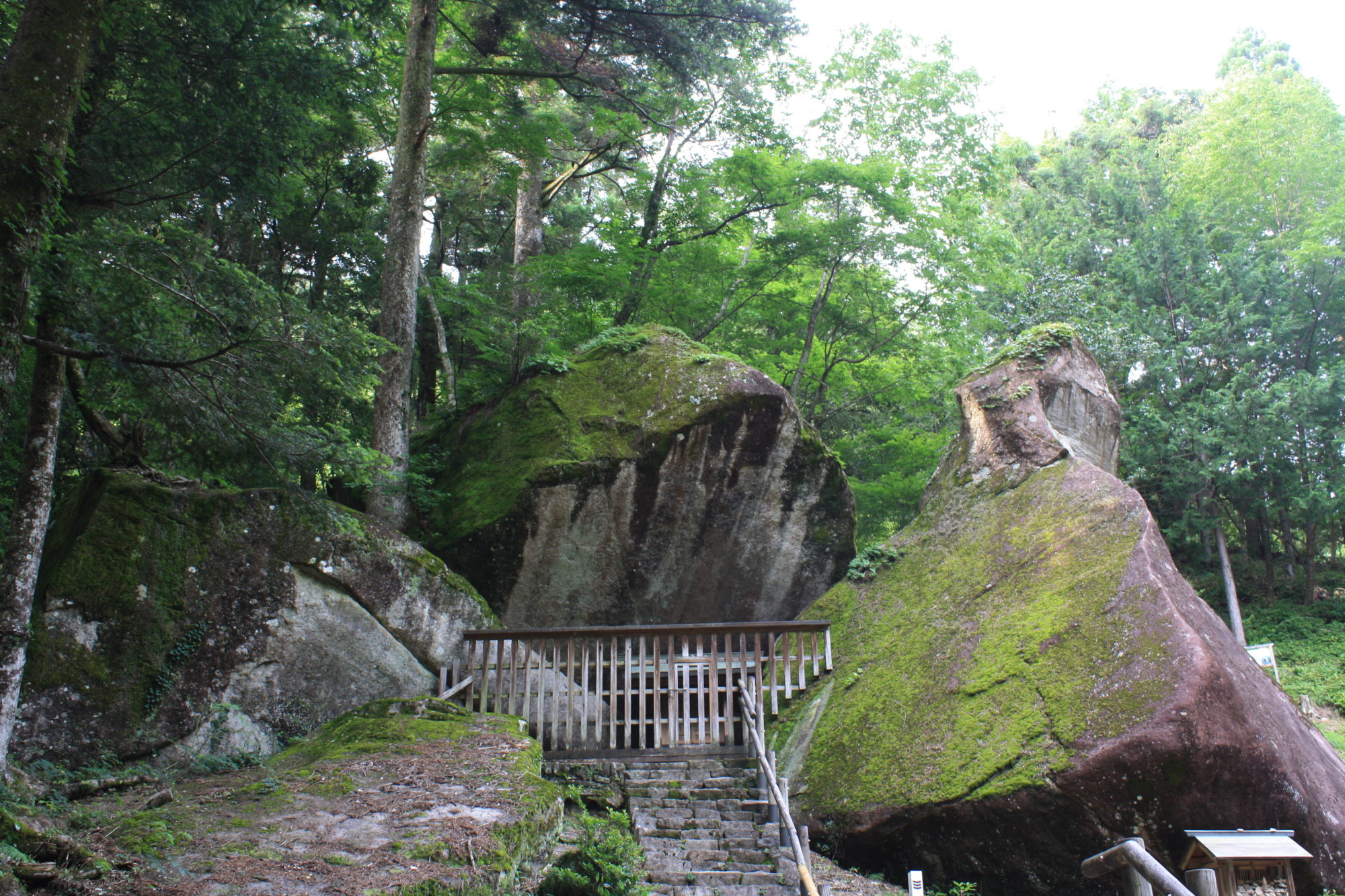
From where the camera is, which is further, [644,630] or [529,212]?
[529,212]

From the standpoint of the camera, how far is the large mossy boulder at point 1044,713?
212 inches

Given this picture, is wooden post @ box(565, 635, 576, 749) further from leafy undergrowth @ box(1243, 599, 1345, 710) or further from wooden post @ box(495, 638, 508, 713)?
leafy undergrowth @ box(1243, 599, 1345, 710)

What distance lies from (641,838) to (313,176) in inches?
436

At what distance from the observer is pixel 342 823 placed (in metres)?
3.70

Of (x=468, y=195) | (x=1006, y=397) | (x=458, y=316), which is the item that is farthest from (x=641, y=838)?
(x=468, y=195)

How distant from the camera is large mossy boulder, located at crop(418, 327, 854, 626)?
948cm

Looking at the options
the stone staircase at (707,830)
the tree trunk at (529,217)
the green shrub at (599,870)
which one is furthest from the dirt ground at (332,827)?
the tree trunk at (529,217)

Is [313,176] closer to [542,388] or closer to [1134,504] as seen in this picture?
[542,388]

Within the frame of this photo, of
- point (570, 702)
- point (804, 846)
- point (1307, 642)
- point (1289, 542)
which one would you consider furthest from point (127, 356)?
point (1289, 542)

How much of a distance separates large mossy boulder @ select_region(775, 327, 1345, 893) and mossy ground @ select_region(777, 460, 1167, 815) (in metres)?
0.02

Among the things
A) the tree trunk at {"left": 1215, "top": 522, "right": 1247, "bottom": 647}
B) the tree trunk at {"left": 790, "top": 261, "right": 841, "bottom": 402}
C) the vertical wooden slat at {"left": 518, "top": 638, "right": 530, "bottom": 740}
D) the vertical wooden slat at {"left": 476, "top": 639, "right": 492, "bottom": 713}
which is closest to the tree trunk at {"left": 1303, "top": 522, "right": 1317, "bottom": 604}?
the tree trunk at {"left": 1215, "top": 522, "right": 1247, "bottom": 647}

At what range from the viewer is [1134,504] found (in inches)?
285

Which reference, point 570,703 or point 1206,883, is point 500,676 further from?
point 1206,883

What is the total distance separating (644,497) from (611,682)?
2385 millimetres
